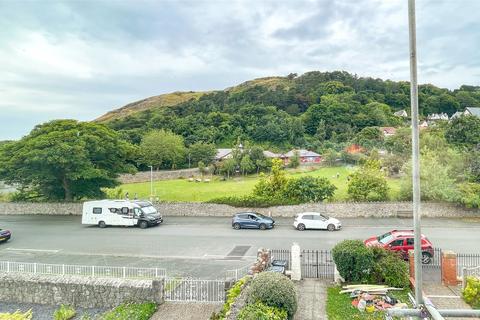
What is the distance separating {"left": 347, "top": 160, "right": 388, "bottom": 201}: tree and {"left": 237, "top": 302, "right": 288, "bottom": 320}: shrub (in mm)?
22498

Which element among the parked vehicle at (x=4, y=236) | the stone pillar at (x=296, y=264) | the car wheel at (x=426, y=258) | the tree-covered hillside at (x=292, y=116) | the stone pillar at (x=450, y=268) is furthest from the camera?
the tree-covered hillside at (x=292, y=116)

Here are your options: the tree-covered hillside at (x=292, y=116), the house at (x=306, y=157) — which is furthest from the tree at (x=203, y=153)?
the house at (x=306, y=157)

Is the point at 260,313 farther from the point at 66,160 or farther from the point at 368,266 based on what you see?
the point at 66,160

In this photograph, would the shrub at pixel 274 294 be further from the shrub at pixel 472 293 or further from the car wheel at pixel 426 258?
the car wheel at pixel 426 258

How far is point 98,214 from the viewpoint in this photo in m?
28.9

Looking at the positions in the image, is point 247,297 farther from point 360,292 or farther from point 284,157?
point 284,157

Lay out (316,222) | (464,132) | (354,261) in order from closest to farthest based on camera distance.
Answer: (354,261)
(316,222)
(464,132)

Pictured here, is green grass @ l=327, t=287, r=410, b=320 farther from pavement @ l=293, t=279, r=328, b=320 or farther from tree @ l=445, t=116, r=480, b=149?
tree @ l=445, t=116, r=480, b=149

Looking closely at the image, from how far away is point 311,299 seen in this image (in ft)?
43.5

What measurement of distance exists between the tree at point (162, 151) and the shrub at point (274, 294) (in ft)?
175

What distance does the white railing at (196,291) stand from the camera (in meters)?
14.0

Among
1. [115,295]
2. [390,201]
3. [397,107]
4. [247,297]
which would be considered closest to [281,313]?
[247,297]

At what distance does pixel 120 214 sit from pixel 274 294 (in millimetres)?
20610

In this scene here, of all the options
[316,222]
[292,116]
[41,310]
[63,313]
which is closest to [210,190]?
[316,222]
